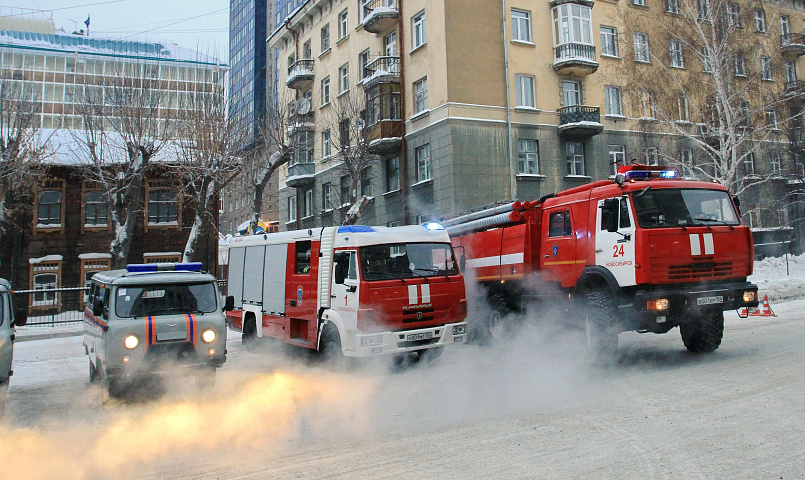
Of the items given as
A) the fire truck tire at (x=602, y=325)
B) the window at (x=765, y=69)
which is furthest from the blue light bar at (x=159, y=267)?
the window at (x=765, y=69)

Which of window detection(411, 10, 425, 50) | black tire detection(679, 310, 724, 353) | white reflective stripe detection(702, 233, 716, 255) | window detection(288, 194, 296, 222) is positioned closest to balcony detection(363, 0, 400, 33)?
window detection(411, 10, 425, 50)

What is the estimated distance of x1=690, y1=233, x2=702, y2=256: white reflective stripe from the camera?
9.06 meters

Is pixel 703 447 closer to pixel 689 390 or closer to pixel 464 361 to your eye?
pixel 689 390

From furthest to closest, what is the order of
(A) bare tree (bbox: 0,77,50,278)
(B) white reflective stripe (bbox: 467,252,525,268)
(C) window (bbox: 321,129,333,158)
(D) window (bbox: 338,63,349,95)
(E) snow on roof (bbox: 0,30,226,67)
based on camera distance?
(E) snow on roof (bbox: 0,30,226,67) → (C) window (bbox: 321,129,333,158) → (D) window (bbox: 338,63,349,95) → (A) bare tree (bbox: 0,77,50,278) → (B) white reflective stripe (bbox: 467,252,525,268)

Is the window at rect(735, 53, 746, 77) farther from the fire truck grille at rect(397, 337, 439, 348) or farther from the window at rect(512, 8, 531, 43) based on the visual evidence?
the fire truck grille at rect(397, 337, 439, 348)

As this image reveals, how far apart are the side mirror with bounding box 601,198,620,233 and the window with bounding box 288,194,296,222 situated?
31669 millimetres

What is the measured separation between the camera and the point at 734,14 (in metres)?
22.5

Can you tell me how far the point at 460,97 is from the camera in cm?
2575

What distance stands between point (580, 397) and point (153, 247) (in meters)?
24.4

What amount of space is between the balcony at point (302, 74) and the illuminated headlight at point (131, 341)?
98.1ft

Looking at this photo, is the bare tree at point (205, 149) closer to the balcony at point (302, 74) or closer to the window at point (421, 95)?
the window at point (421, 95)

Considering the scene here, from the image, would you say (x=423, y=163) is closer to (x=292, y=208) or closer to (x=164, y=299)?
(x=292, y=208)

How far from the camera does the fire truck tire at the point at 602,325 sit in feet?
30.0

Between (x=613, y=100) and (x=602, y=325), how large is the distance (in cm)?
2341
